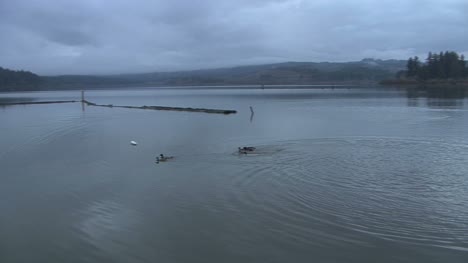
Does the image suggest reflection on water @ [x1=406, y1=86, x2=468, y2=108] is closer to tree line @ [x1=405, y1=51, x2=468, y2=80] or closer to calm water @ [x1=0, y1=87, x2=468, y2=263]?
calm water @ [x1=0, y1=87, x2=468, y2=263]

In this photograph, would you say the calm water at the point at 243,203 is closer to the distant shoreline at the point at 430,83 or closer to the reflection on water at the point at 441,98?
the reflection on water at the point at 441,98

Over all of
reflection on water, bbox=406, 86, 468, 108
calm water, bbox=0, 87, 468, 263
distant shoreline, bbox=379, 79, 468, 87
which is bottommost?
calm water, bbox=0, 87, 468, 263

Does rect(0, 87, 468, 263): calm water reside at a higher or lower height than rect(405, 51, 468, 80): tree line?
lower

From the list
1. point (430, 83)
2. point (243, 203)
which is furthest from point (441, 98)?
point (430, 83)

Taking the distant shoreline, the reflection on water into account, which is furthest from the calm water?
the distant shoreline

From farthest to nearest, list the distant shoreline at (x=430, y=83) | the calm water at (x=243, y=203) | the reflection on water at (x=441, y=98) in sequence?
the distant shoreline at (x=430, y=83) < the reflection on water at (x=441, y=98) < the calm water at (x=243, y=203)

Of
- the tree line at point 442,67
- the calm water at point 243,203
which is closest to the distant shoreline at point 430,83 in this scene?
the tree line at point 442,67

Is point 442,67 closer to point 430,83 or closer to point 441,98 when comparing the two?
point 430,83

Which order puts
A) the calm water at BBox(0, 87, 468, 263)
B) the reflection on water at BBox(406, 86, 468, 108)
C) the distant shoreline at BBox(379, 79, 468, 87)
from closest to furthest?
the calm water at BBox(0, 87, 468, 263), the reflection on water at BBox(406, 86, 468, 108), the distant shoreline at BBox(379, 79, 468, 87)
